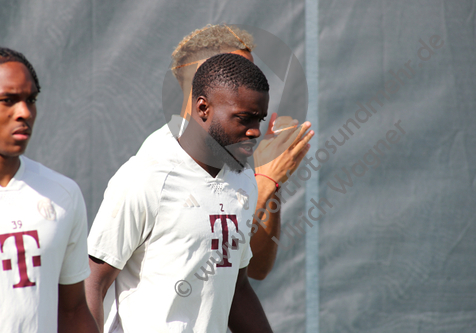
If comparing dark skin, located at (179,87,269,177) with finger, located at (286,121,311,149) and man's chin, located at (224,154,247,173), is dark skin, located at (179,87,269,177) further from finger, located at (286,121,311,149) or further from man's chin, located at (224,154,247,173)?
finger, located at (286,121,311,149)

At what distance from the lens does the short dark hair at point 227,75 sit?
51.3 inches

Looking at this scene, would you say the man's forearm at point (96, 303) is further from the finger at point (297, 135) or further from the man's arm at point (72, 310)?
the finger at point (297, 135)

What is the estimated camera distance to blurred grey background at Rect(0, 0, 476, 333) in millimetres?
2090

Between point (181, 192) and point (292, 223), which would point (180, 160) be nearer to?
point (181, 192)

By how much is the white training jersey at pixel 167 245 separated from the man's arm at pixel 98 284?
A: 26 millimetres

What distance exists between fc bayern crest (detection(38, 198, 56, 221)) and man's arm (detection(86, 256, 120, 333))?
0.28m

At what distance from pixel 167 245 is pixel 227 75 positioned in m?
0.48

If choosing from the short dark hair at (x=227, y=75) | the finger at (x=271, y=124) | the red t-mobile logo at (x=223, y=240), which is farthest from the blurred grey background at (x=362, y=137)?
the red t-mobile logo at (x=223, y=240)

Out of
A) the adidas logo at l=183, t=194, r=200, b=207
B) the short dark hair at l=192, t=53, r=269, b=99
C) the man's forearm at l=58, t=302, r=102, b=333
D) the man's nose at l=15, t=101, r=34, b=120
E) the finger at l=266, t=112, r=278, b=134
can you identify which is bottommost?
the man's forearm at l=58, t=302, r=102, b=333

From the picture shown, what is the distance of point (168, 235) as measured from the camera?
1.26m

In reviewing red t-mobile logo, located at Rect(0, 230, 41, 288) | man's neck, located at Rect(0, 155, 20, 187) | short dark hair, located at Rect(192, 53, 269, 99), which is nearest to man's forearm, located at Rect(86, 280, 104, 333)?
red t-mobile logo, located at Rect(0, 230, 41, 288)

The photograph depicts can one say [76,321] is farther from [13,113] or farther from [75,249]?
[13,113]

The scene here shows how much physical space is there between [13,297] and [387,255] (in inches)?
75.1

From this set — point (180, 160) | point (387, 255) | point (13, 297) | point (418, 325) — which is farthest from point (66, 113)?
point (418, 325)
